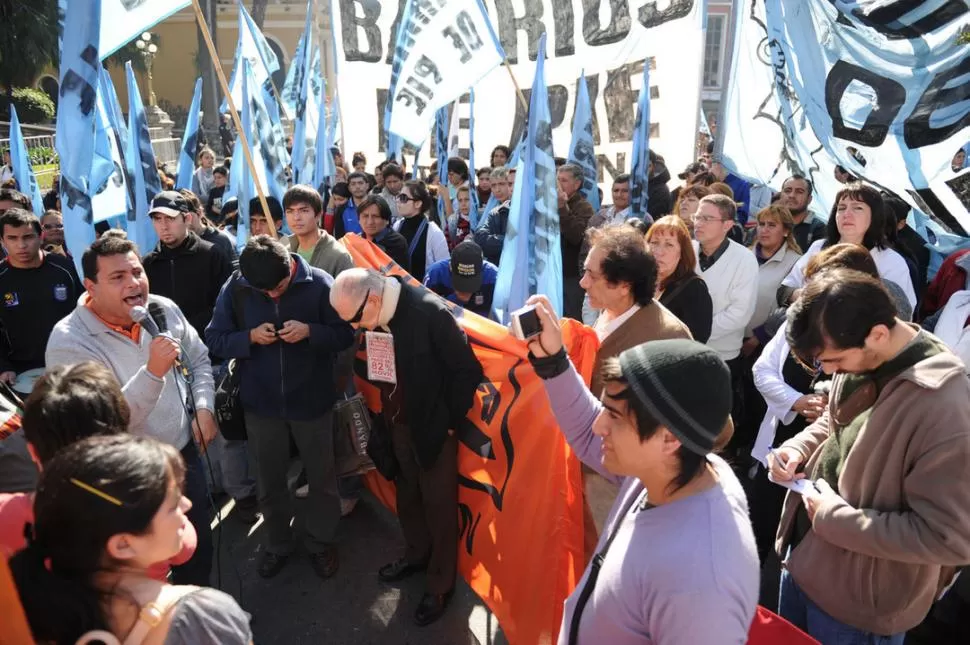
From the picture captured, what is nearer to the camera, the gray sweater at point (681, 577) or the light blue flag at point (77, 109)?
the gray sweater at point (681, 577)

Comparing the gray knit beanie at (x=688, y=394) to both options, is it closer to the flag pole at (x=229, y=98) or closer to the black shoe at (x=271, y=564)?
the black shoe at (x=271, y=564)

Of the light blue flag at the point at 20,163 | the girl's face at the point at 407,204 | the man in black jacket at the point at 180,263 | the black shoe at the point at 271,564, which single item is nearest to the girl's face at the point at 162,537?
the black shoe at the point at 271,564

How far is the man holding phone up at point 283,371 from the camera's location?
322cm

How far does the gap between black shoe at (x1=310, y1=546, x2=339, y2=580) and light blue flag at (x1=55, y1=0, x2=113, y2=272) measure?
229 cm

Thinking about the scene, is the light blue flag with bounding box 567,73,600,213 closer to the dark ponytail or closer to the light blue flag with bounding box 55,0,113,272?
the light blue flag with bounding box 55,0,113,272

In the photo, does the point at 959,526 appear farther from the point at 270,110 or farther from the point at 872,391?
the point at 270,110

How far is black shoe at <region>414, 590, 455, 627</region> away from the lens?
312cm

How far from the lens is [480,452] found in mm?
3096

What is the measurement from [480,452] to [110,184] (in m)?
4.52

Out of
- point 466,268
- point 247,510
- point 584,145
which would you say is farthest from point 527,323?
point 584,145

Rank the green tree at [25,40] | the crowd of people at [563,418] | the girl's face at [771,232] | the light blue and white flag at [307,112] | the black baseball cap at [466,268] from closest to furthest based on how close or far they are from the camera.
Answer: the crowd of people at [563,418] → the black baseball cap at [466,268] → the girl's face at [771,232] → the light blue and white flag at [307,112] → the green tree at [25,40]

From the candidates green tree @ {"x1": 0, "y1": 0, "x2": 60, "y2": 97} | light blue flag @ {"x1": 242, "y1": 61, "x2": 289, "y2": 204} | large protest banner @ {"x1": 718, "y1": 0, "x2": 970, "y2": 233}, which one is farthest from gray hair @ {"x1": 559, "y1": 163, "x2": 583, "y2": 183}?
green tree @ {"x1": 0, "y1": 0, "x2": 60, "y2": 97}

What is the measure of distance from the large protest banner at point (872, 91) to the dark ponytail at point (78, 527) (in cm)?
460

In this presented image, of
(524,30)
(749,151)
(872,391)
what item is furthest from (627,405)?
(524,30)
